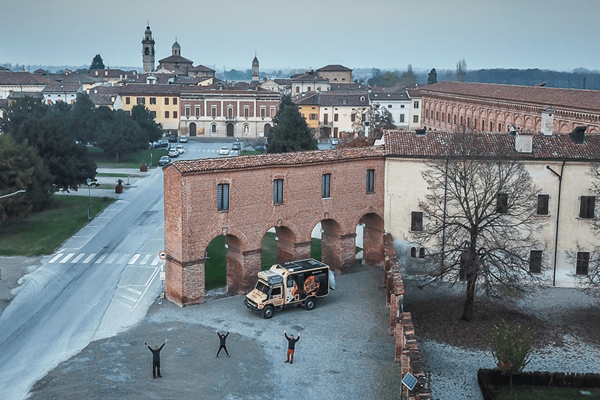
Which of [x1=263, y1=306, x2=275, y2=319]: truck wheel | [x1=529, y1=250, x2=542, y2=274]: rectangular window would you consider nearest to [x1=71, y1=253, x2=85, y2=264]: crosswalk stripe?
[x1=263, y1=306, x2=275, y2=319]: truck wheel

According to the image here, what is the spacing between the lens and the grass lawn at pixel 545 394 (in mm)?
27969

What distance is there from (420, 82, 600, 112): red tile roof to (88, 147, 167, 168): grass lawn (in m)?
39.0

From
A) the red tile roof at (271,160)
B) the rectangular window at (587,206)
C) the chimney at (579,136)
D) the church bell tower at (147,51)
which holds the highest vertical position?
the church bell tower at (147,51)

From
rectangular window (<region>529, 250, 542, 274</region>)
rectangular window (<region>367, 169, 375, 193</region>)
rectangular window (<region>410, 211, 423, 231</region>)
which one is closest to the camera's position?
rectangular window (<region>529, 250, 542, 274</region>)

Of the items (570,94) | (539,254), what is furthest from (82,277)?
(570,94)

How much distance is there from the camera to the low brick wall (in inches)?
993

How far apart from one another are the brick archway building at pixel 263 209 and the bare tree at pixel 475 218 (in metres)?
3.41

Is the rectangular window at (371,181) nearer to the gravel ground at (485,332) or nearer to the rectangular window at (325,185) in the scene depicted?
the rectangular window at (325,185)

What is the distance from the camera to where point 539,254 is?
40.5 metres

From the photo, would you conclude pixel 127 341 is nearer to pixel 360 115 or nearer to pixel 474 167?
pixel 474 167

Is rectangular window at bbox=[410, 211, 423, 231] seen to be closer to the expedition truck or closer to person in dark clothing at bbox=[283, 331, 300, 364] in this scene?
the expedition truck

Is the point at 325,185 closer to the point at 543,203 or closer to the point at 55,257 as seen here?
the point at 543,203

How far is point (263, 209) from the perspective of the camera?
126 feet

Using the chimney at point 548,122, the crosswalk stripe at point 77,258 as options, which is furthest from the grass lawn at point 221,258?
the chimney at point 548,122
